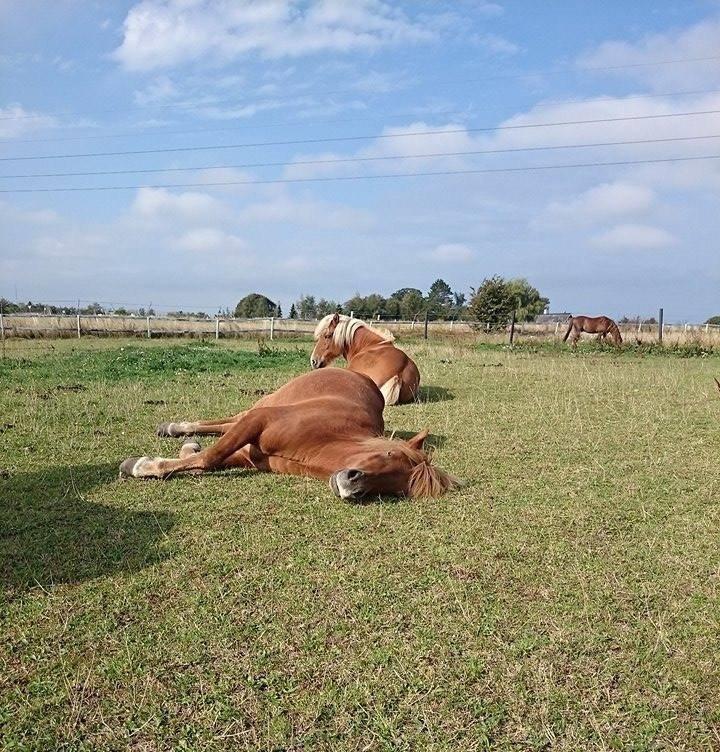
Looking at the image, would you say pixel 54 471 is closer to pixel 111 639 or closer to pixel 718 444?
pixel 111 639

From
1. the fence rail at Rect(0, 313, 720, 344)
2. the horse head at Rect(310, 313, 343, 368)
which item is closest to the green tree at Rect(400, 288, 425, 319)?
the fence rail at Rect(0, 313, 720, 344)

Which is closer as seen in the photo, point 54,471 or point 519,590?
point 519,590

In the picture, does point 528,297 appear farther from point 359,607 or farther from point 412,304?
point 359,607

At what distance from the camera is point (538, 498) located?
16.6 feet

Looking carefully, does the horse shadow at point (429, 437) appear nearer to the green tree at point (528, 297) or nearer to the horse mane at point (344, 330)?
the horse mane at point (344, 330)

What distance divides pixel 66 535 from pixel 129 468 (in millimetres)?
1330

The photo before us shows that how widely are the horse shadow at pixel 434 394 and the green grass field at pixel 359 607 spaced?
3477mm

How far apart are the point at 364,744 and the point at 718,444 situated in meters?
6.15

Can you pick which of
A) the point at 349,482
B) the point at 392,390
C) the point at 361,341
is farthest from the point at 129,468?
the point at 361,341

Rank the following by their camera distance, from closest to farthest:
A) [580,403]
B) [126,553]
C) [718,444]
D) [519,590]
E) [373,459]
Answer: [519,590]
[126,553]
[373,459]
[718,444]
[580,403]

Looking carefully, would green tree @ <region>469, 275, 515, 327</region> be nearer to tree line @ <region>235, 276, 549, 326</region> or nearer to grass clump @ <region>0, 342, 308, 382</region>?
tree line @ <region>235, 276, 549, 326</region>

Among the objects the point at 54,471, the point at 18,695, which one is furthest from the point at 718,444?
the point at 18,695

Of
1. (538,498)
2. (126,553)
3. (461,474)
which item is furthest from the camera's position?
(461,474)

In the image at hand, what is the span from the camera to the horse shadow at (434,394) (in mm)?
9969
